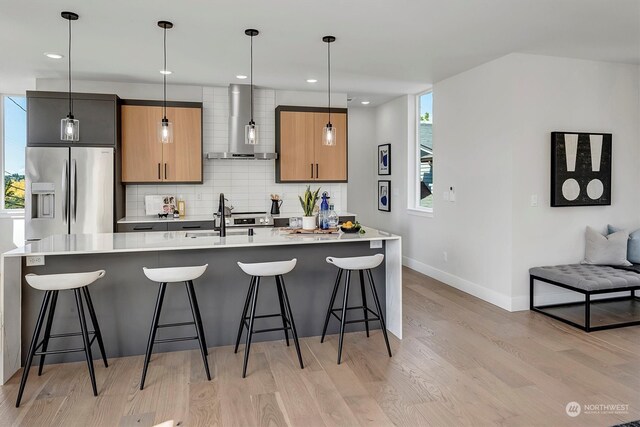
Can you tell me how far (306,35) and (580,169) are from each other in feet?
10.6

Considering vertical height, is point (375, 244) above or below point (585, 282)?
above

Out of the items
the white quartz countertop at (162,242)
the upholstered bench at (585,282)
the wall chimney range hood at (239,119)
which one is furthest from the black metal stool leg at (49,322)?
the upholstered bench at (585,282)

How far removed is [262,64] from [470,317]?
3.42 meters

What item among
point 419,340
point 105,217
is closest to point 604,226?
point 419,340

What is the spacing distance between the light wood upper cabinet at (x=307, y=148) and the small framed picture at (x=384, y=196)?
4.39ft

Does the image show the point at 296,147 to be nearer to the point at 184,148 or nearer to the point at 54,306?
the point at 184,148

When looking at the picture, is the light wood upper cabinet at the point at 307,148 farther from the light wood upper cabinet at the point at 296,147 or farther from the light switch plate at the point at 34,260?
the light switch plate at the point at 34,260

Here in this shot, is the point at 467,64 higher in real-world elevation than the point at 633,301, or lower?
higher

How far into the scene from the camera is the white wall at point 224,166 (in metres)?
5.85

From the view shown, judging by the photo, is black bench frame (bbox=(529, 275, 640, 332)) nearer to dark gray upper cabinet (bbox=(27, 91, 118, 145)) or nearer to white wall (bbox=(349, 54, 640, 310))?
white wall (bbox=(349, 54, 640, 310))

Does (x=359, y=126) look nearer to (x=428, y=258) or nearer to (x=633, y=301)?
(x=428, y=258)

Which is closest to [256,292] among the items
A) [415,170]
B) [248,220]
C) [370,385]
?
[370,385]

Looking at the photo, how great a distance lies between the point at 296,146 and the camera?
240 inches

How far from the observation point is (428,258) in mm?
6273
